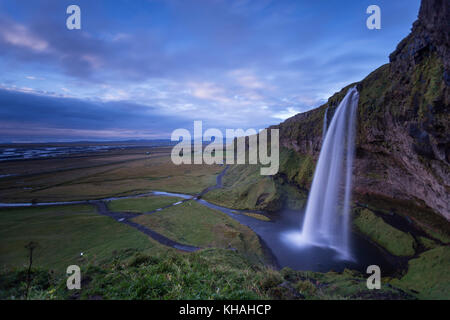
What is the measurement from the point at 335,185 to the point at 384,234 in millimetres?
7705

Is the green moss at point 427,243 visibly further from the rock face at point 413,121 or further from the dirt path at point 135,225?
the dirt path at point 135,225

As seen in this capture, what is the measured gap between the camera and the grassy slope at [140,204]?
34.8 meters

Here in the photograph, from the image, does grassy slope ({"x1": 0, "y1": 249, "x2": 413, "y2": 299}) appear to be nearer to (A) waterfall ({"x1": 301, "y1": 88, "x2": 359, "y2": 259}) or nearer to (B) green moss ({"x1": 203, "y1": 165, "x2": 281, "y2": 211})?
(A) waterfall ({"x1": 301, "y1": 88, "x2": 359, "y2": 259})

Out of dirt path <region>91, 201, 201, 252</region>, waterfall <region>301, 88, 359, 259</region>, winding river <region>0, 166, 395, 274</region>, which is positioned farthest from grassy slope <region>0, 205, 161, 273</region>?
waterfall <region>301, 88, 359, 259</region>

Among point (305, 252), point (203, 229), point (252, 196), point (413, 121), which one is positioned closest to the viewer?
point (413, 121)

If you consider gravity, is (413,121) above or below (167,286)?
above

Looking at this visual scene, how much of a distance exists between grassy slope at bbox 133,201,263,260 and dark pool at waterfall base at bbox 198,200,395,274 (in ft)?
7.85

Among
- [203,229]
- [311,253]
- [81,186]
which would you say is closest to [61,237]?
[203,229]

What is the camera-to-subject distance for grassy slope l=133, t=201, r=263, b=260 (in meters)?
20.8

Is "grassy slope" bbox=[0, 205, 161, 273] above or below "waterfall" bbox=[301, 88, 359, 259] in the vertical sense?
below

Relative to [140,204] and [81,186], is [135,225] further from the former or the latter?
[81,186]

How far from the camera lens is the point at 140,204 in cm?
3775

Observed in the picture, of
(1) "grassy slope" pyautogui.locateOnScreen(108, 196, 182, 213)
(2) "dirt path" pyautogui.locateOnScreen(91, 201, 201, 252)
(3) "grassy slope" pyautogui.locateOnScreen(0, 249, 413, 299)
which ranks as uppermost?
(3) "grassy slope" pyautogui.locateOnScreen(0, 249, 413, 299)
